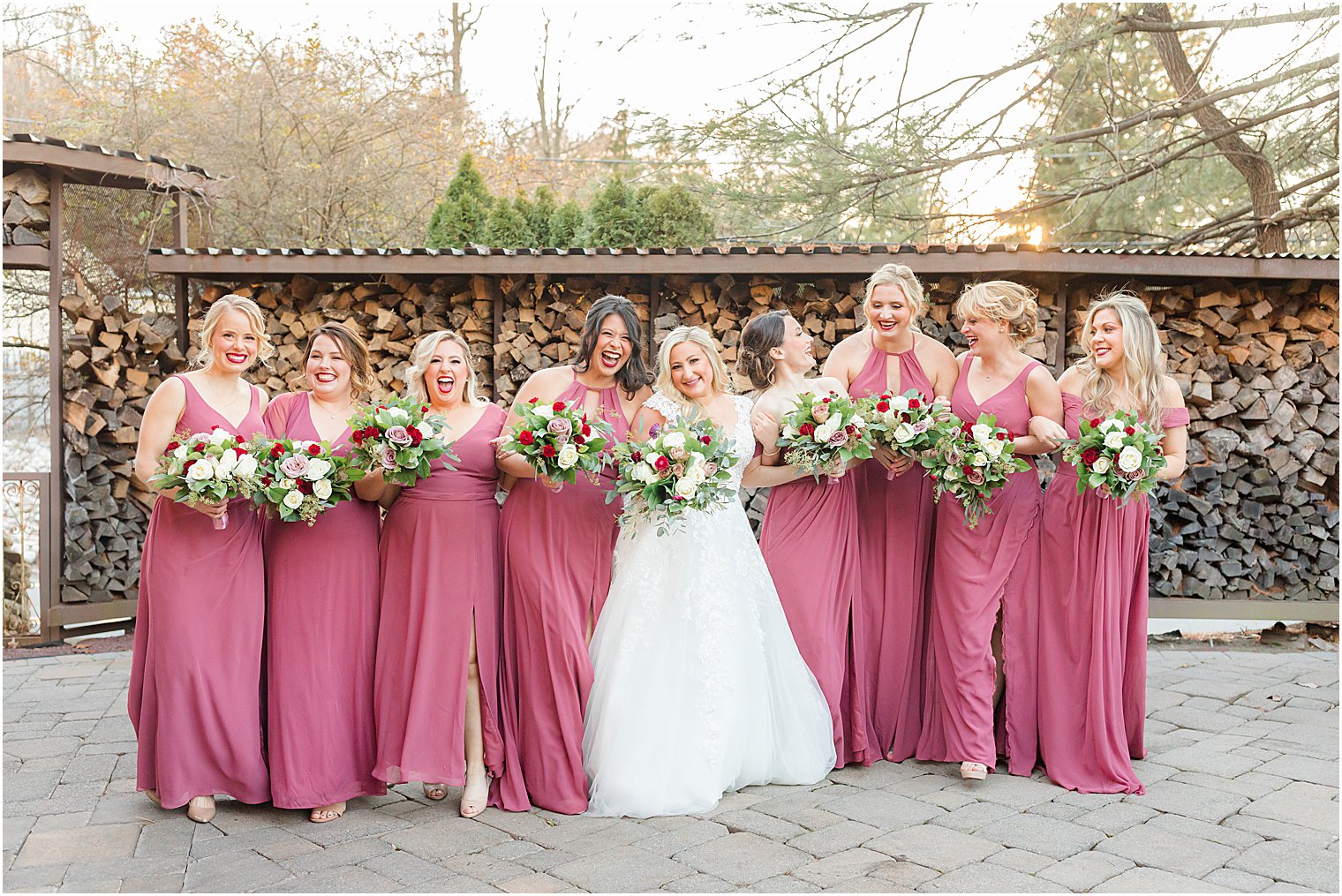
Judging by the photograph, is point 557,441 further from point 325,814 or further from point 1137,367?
point 1137,367

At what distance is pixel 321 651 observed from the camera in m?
4.52

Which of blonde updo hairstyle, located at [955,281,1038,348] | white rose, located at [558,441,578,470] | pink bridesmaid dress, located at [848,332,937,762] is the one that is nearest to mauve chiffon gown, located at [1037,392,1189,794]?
blonde updo hairstyle, located at [955,281,1038,348]

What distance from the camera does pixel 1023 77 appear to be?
9727mm

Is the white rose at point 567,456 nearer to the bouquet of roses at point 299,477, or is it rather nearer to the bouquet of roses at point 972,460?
the bouquet of roses at point 299,477

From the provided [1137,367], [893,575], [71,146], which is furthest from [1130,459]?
[71,146]

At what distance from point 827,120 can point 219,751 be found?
24.2ft

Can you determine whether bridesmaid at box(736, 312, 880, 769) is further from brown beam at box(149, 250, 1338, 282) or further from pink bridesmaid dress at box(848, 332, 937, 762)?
brown beam at box(149, 250, 1338, 282)

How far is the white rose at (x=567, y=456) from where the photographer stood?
14.1ft

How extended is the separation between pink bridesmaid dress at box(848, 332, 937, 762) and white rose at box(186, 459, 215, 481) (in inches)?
113

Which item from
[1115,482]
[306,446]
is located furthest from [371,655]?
[1115,482]

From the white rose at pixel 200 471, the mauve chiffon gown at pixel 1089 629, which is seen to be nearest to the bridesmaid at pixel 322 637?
the white rose at pixel 200 471

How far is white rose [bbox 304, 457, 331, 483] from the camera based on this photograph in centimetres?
426

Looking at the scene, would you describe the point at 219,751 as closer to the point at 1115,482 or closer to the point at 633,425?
the point at 633,425

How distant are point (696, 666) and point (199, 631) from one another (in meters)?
2.05
